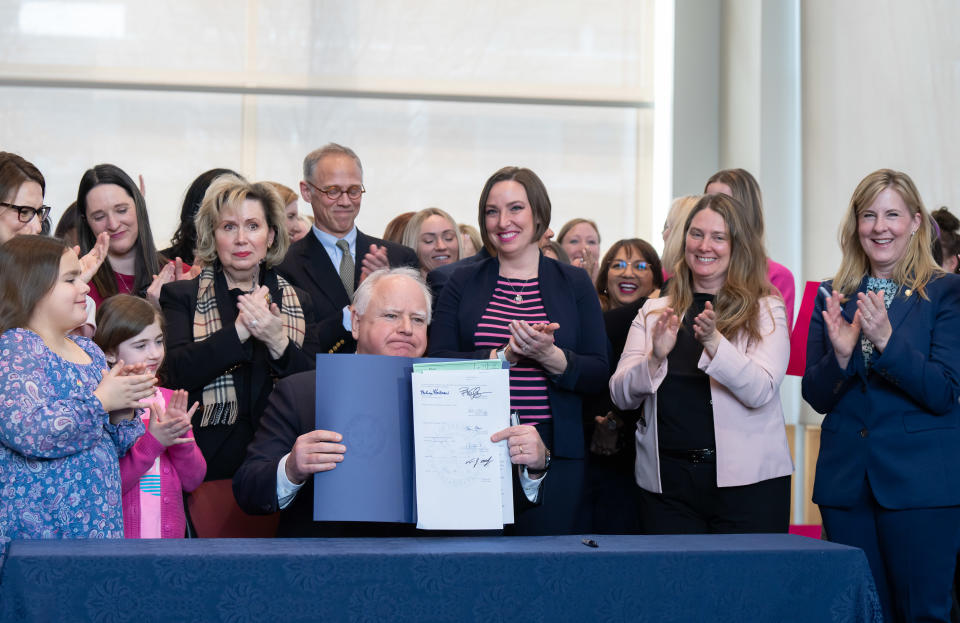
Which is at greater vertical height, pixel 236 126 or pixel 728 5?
pixel 728 5

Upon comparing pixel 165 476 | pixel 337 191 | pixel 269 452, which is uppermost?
pixel 337 191

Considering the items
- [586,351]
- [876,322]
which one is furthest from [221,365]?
[876,322]

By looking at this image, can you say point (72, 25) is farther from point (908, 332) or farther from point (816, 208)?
point (908, 332)

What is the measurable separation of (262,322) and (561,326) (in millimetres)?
A: 946

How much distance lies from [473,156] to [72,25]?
291 cm

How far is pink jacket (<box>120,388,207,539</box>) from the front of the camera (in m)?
2.69

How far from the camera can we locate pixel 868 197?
318cm

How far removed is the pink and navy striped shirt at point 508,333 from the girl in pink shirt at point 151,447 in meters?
0.95

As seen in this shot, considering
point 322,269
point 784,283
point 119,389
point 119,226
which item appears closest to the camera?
point 119,389

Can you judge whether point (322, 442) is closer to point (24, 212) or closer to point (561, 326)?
point (561, 326)

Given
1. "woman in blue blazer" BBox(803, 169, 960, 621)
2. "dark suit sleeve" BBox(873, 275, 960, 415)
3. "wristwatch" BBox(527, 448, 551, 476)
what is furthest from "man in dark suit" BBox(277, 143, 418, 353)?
"dark suit sleeve" BBox(873, 275, 960, 415)

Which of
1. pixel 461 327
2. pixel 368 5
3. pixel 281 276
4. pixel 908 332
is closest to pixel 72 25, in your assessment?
pixel 368 5

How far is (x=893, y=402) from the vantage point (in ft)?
9.86

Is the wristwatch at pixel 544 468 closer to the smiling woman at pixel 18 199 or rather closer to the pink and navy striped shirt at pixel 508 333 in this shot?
the pink and navy striped shirt at pixel 508 333
